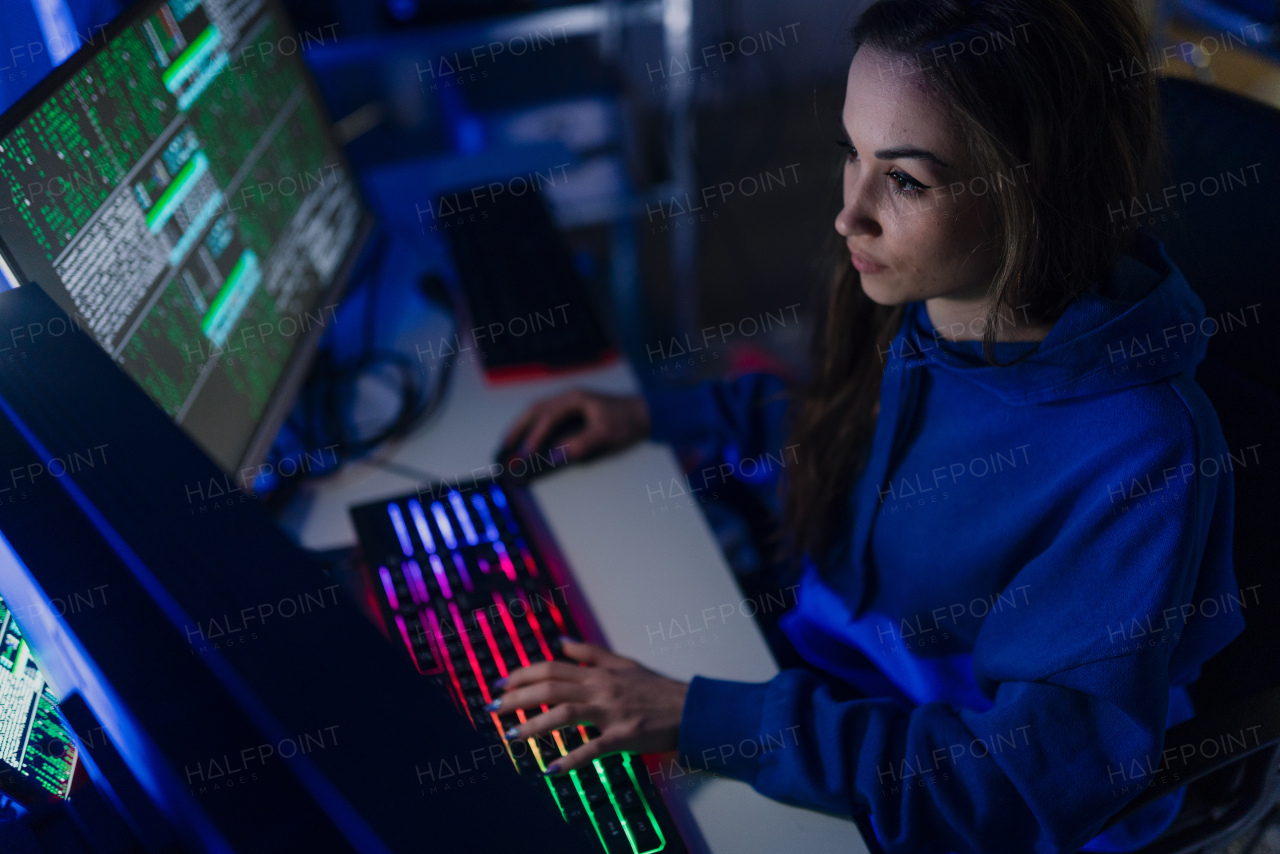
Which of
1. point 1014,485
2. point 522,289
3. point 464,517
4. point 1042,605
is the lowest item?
point 1042,605

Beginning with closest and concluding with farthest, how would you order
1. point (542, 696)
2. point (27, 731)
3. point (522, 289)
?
point (27, 731) → point (542, 696) → point (522, 289)

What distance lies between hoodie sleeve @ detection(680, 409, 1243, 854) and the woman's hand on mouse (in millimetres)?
384

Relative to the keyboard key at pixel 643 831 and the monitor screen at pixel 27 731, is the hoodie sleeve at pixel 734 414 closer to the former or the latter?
the keyboard key at pixel 643 831

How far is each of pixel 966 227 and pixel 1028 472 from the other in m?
0.23

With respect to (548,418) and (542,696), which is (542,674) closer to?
(542,696)

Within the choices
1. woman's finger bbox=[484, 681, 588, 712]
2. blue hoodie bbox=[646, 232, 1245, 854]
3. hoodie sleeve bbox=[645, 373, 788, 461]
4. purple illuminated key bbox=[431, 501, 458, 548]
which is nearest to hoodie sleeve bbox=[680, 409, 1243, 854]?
blue hoodie bbox=[646, 232, 1245, 854]

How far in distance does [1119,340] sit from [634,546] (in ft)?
1.69

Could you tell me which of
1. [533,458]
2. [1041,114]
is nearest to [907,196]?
[1041,114]

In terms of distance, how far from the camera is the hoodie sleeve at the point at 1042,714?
2.17 feet

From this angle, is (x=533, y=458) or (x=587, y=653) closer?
(x=587, y=653)

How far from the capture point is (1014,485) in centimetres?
80

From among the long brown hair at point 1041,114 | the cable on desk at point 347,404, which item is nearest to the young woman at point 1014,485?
the long brown hair at point 1041,114

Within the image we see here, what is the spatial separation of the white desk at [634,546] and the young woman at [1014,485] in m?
0.04

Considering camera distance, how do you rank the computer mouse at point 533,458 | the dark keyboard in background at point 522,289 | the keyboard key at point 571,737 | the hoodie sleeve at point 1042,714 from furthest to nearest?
the dark keyboard in background at point 522,289
the computer mouse at point 533,458
the keyboard key at point 571,737
the hoodie sleeve at point 1042,714
